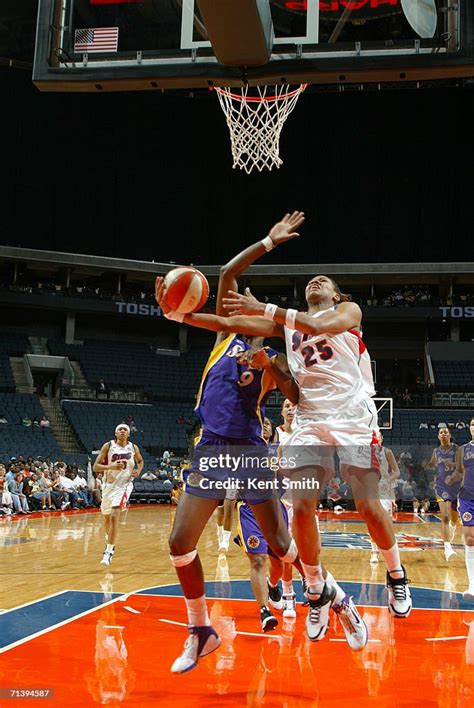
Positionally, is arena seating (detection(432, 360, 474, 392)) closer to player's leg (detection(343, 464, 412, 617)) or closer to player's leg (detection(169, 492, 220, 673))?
player's leg (detection(343, 464, 412, 617))

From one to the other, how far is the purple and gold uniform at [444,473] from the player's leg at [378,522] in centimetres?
684

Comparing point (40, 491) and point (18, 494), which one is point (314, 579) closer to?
point (18, 494)

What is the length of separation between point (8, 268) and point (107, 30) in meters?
29.0

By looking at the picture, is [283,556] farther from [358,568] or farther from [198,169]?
[198,169]

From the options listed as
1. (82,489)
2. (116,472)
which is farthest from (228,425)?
(82,489)

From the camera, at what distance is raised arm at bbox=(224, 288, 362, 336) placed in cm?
457

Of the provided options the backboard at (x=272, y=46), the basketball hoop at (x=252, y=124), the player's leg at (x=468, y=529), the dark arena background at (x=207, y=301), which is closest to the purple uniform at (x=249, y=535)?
the dark arena background at (x=207, y=301)

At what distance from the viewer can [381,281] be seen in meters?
33.4

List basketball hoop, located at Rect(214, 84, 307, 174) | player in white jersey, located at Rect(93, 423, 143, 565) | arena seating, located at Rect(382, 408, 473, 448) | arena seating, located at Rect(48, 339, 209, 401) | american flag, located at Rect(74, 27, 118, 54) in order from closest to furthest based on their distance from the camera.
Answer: american flag, located at Rect(74, 27, 118, 54) → player in white jersey, located at Rect(93, 423, 143, 565) → basketball hoop, located at Rect(214, 84, 307, 174) → arena seating, located at Rect(382, 408, 473, 448) → arena seating, located at Rect(48, 339, 209, 401)

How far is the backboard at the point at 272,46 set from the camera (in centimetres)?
638

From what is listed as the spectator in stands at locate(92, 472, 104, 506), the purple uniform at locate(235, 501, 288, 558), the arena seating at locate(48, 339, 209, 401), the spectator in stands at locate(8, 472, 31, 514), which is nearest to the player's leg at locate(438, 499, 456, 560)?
the purple uniform at locate(235, 501, 288, 558)

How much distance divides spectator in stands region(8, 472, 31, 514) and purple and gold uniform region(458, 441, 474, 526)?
13223mm

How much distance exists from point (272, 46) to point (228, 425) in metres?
3.81

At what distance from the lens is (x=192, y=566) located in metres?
4.52
